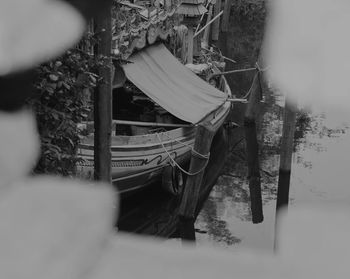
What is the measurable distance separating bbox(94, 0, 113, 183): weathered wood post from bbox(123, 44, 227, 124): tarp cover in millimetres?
4957

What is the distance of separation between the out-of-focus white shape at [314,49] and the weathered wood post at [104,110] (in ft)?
9.07

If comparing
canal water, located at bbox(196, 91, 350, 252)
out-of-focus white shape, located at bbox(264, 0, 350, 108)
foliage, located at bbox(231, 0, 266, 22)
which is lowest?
canal water, located at bbox(196, 91, 350, 252)

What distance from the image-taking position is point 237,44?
17859mm

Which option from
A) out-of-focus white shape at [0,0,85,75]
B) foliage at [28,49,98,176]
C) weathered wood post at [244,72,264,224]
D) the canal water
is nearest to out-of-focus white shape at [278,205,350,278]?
out-of-focus white shape at [0,0,85,75]

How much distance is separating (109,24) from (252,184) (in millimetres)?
5528

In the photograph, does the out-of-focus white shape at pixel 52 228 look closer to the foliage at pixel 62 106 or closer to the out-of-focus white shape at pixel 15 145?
the out-of-focus white shape at pixel 15 145

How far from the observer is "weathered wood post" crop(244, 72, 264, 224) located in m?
7.02

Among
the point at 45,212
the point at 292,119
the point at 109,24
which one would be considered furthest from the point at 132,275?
the point at 292,119

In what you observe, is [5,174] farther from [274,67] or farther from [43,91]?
[43,91]

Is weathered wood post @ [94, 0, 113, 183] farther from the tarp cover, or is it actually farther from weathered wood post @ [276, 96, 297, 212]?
the tarp cover

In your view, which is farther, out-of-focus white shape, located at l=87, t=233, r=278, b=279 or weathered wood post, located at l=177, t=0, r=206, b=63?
weathered wood post, located at l=177, t=0, r=206, b=63

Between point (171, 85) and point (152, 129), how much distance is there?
941mm

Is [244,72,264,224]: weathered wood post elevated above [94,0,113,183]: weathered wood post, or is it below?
below

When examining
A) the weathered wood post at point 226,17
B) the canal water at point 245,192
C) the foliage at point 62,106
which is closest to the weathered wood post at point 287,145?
the canal water at point 245,192
